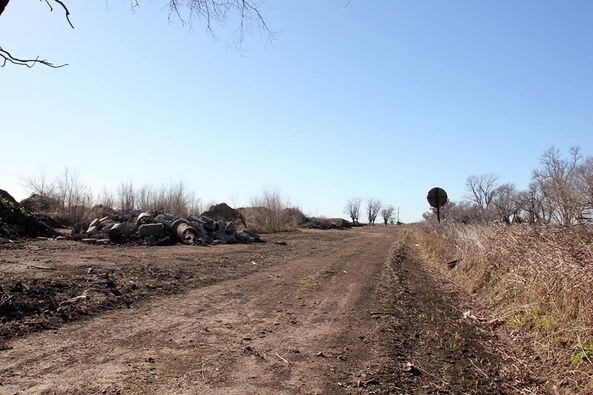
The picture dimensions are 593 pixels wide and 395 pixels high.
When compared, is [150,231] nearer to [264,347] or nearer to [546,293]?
[264,347]

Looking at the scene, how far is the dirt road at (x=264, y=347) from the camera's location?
4348mm

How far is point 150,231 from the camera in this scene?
755 inches

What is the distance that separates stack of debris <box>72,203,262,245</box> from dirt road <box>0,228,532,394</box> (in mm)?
9155

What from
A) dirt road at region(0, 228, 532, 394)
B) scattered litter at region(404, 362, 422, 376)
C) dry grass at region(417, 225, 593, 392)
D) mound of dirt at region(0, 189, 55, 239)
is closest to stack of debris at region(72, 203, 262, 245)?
mound of dirt at region(0, 189, 55, 239)

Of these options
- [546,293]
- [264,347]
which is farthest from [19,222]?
[546,293]

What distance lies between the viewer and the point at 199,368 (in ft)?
15.3

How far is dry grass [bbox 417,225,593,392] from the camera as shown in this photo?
4.87 m

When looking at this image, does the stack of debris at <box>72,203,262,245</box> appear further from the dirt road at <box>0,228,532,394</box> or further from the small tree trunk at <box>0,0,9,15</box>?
the small tree trunk at <box>0,0,9,15</box>

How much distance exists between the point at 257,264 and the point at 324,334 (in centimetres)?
803

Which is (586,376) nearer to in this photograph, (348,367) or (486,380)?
(486,380)

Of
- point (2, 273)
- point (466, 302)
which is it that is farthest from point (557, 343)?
point (2, 273)

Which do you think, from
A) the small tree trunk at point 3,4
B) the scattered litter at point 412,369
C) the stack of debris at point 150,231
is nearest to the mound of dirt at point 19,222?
the stack of debris at point 150,231

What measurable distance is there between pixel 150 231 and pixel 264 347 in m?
14.8

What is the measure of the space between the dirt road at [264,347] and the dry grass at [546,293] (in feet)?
1.67
